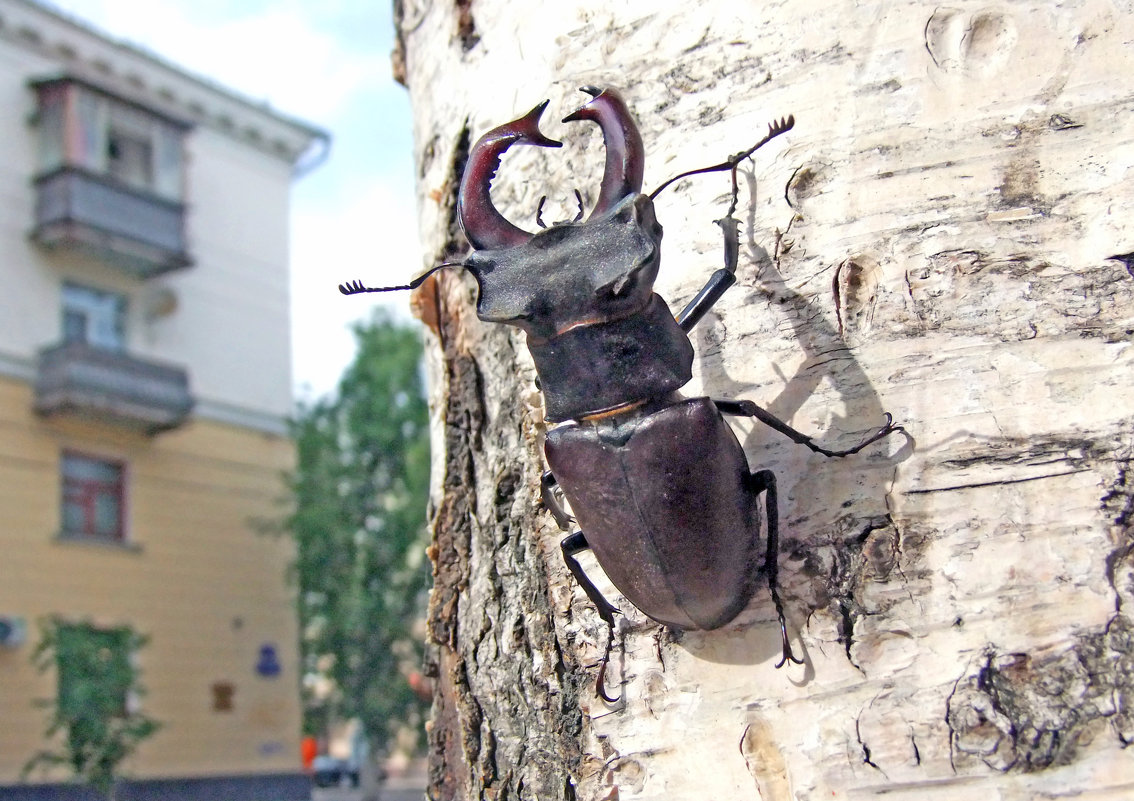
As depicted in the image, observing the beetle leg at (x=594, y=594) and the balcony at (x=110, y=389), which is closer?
the beetle leg at (x=594, y=594)

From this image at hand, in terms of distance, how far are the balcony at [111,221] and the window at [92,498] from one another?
9.34 ft

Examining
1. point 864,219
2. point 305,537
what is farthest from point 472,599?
point 305,537

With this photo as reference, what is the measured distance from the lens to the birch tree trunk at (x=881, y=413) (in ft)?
3.55

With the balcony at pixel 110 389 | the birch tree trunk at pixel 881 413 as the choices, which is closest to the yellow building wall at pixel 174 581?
the balcony at pixel 110 389

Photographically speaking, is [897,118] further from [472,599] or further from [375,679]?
[375,679]

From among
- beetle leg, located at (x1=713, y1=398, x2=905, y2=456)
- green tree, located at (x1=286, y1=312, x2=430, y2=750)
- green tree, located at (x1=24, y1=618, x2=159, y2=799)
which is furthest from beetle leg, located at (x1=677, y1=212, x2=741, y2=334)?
green tree, located at (x1=286, y1=312, x2=430, y2=750)

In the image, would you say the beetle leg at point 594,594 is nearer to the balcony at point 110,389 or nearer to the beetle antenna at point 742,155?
the beetle antenna at point 742,155

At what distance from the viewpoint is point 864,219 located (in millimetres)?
1247

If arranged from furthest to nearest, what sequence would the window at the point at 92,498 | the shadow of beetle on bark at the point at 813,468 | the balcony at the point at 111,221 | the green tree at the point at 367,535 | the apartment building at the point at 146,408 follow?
the green tree at the point at 367,535 < the window at the point at 92,498 < the balcony at the point at 111,221 < the apartment building at the point at 146,408 < the shadow of beetle on bark at the point at 813,468

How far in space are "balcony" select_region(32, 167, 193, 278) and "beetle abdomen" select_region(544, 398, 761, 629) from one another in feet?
50.0

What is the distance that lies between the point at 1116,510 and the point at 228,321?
17.7 m

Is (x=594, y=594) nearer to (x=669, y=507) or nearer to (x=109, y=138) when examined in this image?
(x=669, y=507)

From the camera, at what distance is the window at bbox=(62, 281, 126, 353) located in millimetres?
15723

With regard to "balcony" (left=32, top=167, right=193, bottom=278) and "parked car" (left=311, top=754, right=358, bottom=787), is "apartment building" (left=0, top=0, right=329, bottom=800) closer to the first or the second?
"balcony" (left=32, top=167, right=193, bottom=278)
